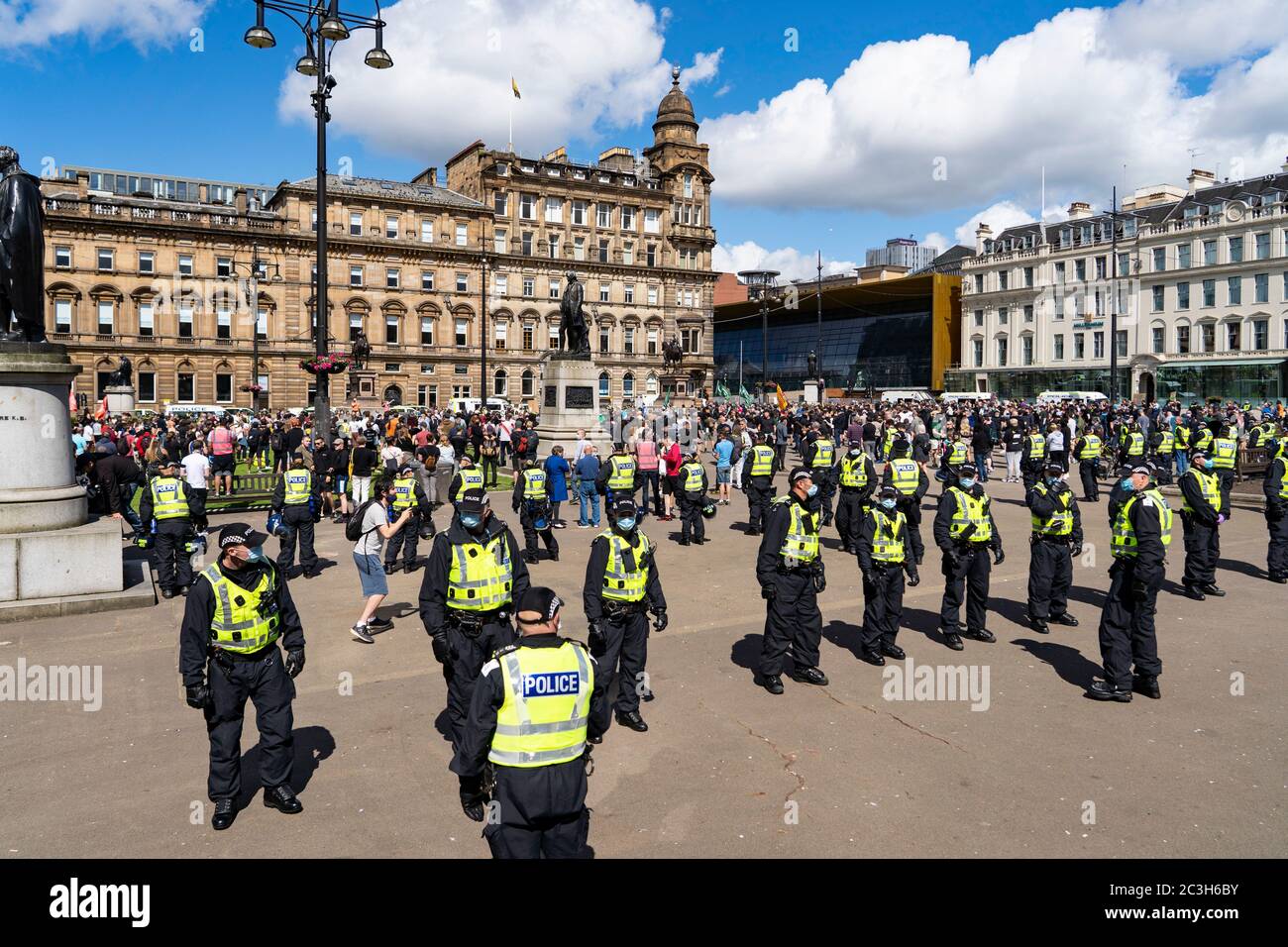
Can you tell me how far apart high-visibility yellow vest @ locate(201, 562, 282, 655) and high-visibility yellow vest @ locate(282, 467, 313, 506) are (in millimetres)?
6712

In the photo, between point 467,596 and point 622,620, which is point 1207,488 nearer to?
point 622,620

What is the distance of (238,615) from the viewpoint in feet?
17.2

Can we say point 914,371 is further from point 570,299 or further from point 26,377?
point 26,377

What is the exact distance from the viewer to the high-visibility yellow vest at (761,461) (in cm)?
1465

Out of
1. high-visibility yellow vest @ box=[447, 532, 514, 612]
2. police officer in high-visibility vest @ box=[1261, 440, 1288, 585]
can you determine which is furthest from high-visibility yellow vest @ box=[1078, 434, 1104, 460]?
high-visibility yellow vest @ box=[447, 532, 514, 612]

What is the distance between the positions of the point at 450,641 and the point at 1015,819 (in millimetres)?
3952

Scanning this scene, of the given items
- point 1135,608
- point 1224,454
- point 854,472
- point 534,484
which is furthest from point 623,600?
point 1224,454

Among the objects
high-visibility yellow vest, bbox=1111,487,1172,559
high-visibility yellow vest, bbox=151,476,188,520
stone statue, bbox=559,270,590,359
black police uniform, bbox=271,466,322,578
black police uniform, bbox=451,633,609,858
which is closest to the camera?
black police uniform, bbox=451,633,609,858

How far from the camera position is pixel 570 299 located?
82.2ft

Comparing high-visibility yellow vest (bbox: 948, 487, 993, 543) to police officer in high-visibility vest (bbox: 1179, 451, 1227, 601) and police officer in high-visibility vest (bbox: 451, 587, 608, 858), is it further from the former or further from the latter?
police officer in high-visibility vest (bbox: 451, 587, 608, 858)

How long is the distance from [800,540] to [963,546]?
2.67m

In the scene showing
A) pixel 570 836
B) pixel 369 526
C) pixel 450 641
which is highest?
pixel 369 526

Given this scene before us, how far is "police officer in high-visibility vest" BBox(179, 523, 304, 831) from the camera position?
→ 5.13 m
